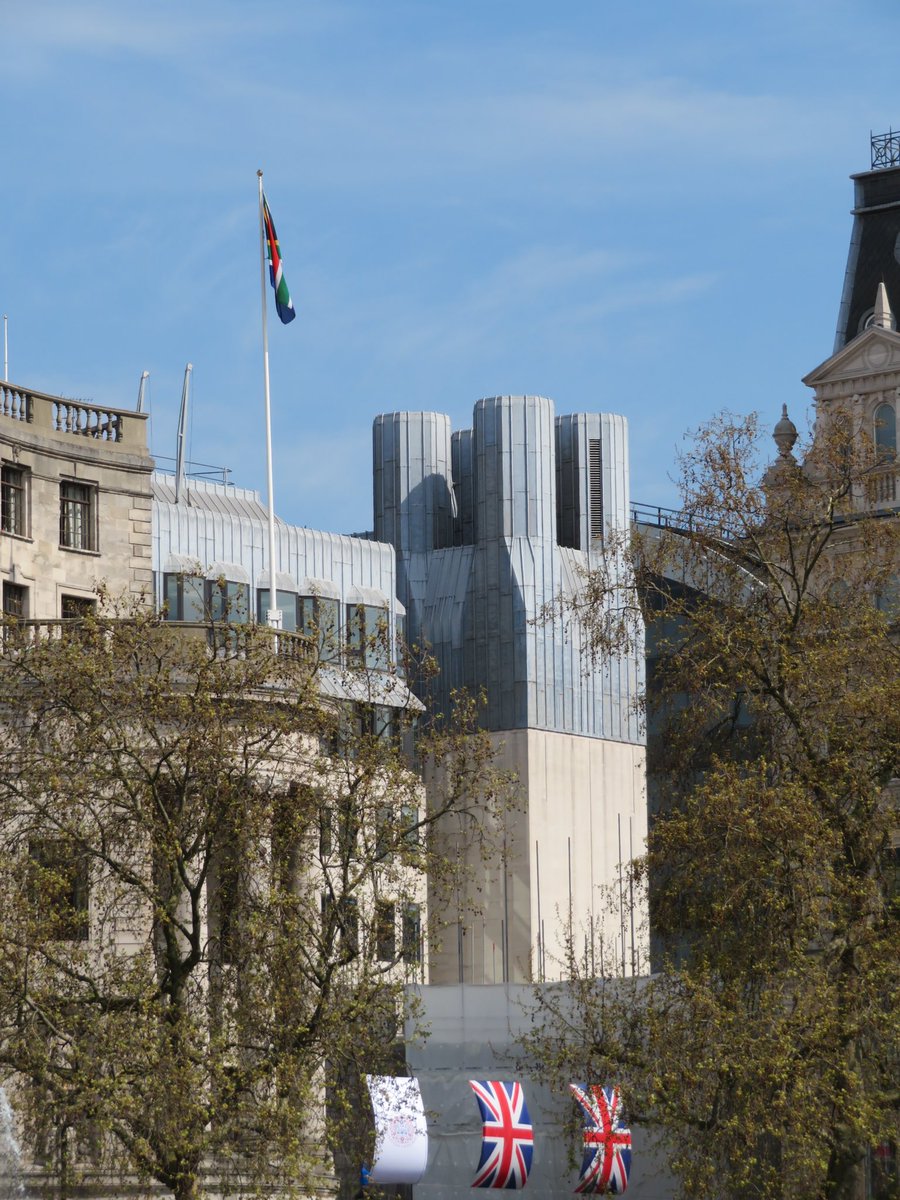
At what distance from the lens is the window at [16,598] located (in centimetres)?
8294

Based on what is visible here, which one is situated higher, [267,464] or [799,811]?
[267,464]

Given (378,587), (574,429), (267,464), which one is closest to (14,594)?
(267,464)

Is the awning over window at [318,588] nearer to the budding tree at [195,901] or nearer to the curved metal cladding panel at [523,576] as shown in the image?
the curved metal cladding panel at [523,576]

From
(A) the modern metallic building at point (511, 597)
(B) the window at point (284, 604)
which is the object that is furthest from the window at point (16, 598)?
(B) the window at point (284, 604)

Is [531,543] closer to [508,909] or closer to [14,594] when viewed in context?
[508,909]

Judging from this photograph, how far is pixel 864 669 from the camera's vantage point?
155ft

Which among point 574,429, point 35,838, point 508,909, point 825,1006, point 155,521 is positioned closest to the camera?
point 825,1006

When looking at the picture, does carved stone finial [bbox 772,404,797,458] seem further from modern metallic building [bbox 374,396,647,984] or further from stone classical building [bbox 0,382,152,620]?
stone classical building [bbox 0,382,152,620]

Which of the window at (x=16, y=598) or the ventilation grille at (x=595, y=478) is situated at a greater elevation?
the ventilation grille at (x=595, y=478)

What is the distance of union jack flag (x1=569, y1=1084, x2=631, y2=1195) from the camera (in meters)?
47.3

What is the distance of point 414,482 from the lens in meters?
117

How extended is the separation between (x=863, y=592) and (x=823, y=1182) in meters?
11.2

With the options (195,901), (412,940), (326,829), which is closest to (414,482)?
(412,940)

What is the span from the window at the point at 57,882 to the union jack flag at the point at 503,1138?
30.6m
